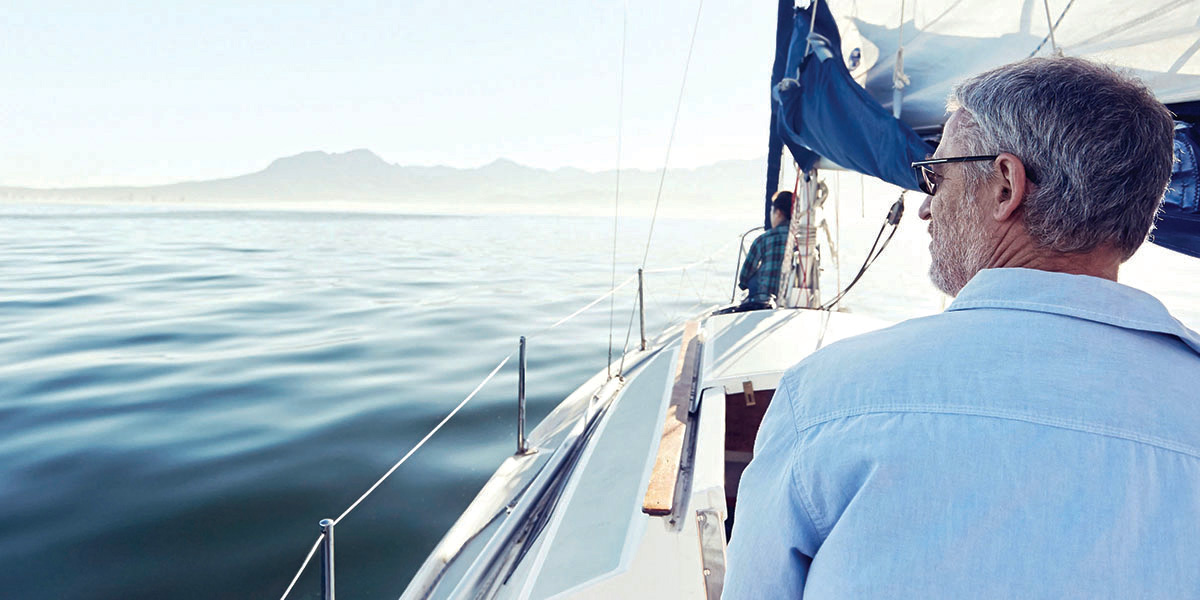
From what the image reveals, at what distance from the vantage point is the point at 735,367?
7.88 feet

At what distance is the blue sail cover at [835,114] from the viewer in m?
2.51

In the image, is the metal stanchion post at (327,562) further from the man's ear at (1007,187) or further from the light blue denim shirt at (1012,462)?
the man's ear at (1007,187)

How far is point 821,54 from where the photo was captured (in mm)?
3027

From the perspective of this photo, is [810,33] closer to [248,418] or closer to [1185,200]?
[1185,200]

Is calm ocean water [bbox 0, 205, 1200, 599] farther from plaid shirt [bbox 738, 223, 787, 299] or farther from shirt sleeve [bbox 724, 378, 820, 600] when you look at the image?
shirt sleeve [bbox 724, 378, 820, 600]

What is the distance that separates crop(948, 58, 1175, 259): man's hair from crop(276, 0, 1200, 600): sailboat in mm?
1021

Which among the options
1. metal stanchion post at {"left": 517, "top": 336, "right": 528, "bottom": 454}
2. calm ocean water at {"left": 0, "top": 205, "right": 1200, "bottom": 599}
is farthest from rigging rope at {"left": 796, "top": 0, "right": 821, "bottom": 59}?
metal stanchion post at {"left": 517, "top": 336, "right": 528, "bottom": 454}

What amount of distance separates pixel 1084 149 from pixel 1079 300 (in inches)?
7.6

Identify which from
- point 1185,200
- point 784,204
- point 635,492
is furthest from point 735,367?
point 784,204

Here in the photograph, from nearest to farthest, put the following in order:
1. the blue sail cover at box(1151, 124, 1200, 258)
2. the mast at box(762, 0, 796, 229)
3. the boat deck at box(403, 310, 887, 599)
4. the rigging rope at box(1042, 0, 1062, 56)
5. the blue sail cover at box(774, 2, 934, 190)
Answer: the boat deck at box(403, 310, 887, 599)
the blue sail cover at box(1151, 124, 1200, 258)
the rigging rope at box(1042, 0, 1062, 56)
the blue sail cover at box(774, 2, 934, 190)
the mast at box(762, 0, 796, 229)

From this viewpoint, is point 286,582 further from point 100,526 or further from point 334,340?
point 334,340

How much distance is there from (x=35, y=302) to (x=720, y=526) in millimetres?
12360

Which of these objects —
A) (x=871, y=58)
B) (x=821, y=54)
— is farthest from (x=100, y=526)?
(x=871, y=58)

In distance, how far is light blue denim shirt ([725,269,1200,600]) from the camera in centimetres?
50
